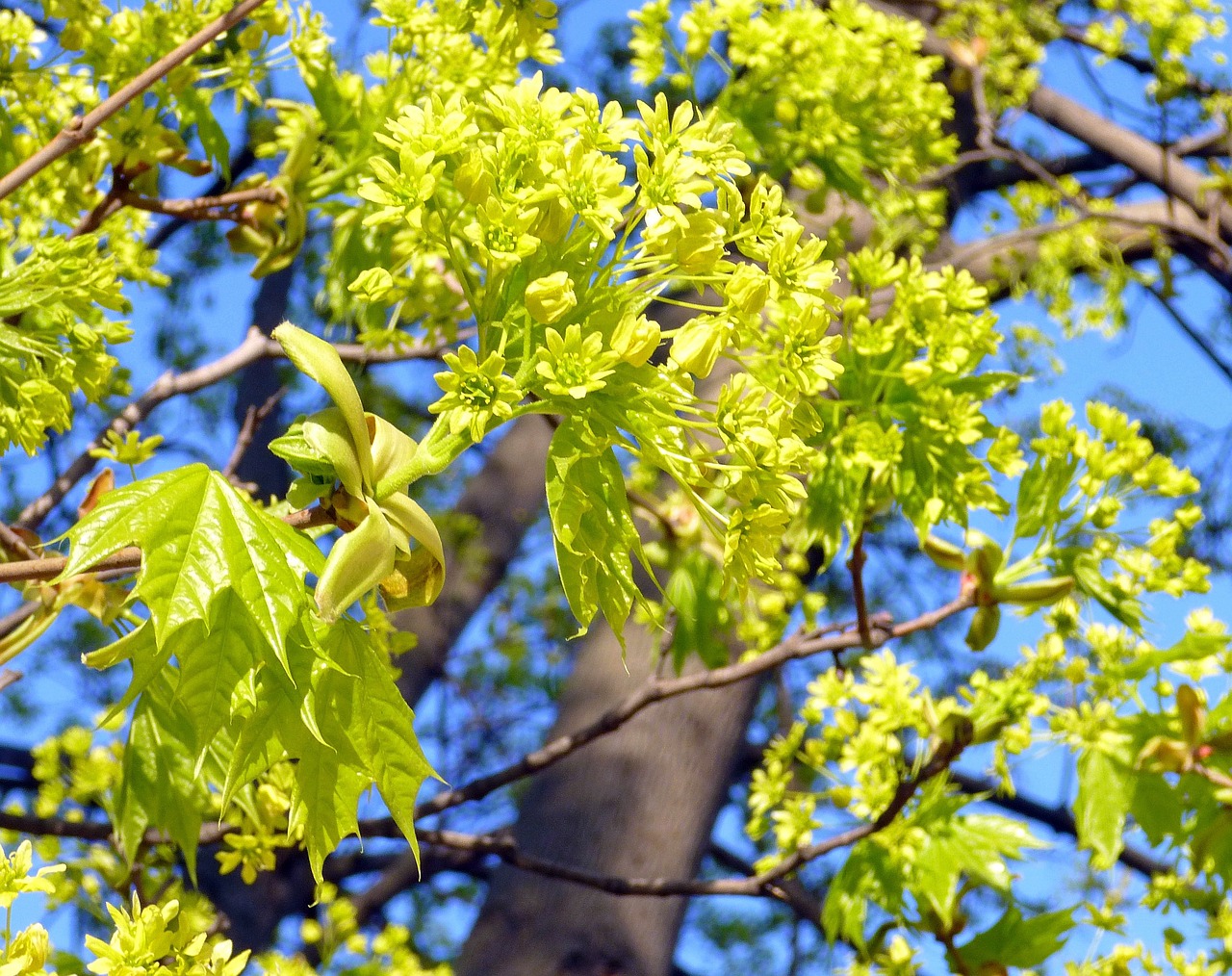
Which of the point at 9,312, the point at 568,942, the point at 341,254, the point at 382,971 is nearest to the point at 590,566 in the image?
the point at 9,312

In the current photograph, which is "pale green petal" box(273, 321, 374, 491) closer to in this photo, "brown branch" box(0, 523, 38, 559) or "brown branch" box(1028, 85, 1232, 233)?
"brown branch" box(0, 523, 38, 559)

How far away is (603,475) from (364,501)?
0.59 feet

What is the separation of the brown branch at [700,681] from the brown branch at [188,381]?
59 centimetres

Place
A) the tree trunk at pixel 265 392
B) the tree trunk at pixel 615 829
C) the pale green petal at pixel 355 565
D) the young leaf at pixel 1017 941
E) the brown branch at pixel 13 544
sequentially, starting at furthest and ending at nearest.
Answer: the tree trunk at pixel 265 392 < the tree trunk at pixel 615 829 < the young leaf at pixel 1017 941 < the brown branch at pixel 13 544 < the pale green petal at pixel 355 565

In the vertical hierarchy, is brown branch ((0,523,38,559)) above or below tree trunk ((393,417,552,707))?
below

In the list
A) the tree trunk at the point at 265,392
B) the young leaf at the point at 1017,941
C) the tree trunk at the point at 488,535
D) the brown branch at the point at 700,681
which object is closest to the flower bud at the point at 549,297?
the brown branch at the point at 700,681

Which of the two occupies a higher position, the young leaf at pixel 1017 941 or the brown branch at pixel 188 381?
the brown branch at pixel 188 381

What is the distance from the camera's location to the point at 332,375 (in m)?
0.84

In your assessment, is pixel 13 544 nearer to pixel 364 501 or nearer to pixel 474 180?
pixel 364 501

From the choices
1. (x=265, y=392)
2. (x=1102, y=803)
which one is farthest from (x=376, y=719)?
(x=265, y=392)

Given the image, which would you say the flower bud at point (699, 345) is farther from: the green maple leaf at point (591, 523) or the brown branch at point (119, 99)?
the brown branch at point (119, 99)

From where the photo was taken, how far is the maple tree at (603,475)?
2.90 ft

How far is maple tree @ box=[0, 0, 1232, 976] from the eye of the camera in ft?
2.90

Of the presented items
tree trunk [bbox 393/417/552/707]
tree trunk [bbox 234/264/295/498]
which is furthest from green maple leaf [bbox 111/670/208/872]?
tree trunk [bbox 234/264/295/498]
